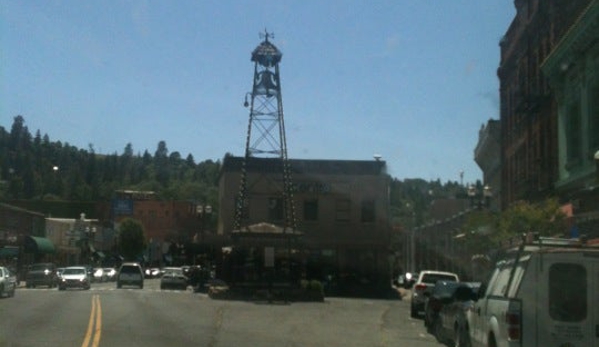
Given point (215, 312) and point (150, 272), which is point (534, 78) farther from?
point (150, 272)

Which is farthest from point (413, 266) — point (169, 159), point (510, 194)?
point (169, 159)

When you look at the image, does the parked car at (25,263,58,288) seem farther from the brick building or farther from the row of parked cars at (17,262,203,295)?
the brick building

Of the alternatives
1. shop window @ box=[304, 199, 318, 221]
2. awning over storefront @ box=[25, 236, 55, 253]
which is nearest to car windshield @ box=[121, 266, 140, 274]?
shop window @ box=[304, 199, 318, 221]

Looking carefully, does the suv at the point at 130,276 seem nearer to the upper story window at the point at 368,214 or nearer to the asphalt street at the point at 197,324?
the upper story window at the point at 368,214

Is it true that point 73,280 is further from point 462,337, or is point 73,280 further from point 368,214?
point 462,337

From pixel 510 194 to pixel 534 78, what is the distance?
749 cm

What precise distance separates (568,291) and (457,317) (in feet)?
18.2

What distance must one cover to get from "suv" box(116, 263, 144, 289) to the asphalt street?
2216 centimetres

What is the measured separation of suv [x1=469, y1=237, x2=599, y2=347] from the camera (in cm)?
1227

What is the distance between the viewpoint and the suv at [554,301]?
12.3 m

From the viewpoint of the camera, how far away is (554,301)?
1236 centimetres

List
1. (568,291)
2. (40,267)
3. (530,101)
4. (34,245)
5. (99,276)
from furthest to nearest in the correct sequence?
(99,276), (34,245), (40,267), (530,101), (568,291)

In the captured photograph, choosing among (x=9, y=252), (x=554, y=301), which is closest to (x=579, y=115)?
(x=554, y=301)

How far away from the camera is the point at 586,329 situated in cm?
1234
